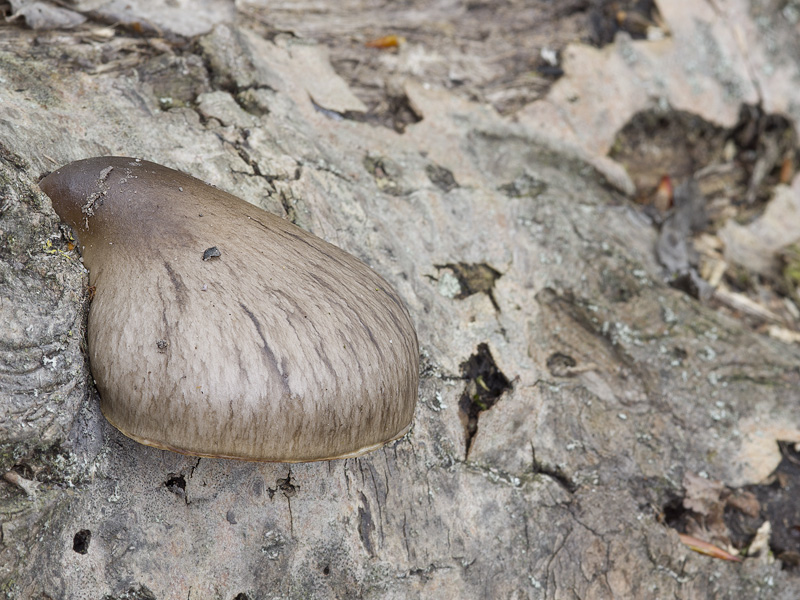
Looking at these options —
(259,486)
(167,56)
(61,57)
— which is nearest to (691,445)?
(259,486)

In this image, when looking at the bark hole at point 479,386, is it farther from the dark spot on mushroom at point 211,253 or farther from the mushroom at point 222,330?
the dark spot on mushroom at point 211,253

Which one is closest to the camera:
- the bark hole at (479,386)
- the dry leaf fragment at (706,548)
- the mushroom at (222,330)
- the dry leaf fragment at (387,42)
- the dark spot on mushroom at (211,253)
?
the mushroom at (222,330)

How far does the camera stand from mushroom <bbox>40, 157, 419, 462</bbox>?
2027 mm

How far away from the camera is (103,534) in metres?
2.21

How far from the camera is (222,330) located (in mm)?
Answer: 2062

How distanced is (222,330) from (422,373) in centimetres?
104

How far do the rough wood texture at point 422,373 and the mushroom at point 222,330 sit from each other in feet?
0.64

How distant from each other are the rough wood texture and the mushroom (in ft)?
0.64

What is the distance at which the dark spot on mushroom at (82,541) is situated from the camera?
7.14 feet

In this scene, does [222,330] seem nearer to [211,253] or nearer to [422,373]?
[211,253]

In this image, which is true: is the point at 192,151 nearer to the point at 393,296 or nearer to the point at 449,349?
the point at 393,296

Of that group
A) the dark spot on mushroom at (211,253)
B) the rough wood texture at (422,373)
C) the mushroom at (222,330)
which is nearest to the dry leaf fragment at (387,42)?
the rough wood texture at (422,373)

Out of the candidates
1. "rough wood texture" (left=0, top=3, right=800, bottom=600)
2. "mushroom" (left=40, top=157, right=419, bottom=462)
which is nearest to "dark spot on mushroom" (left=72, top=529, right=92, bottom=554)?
"rough wood texture" (left=0, top=3, right=800, bottom=600)

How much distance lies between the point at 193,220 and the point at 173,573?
48.4 inches
